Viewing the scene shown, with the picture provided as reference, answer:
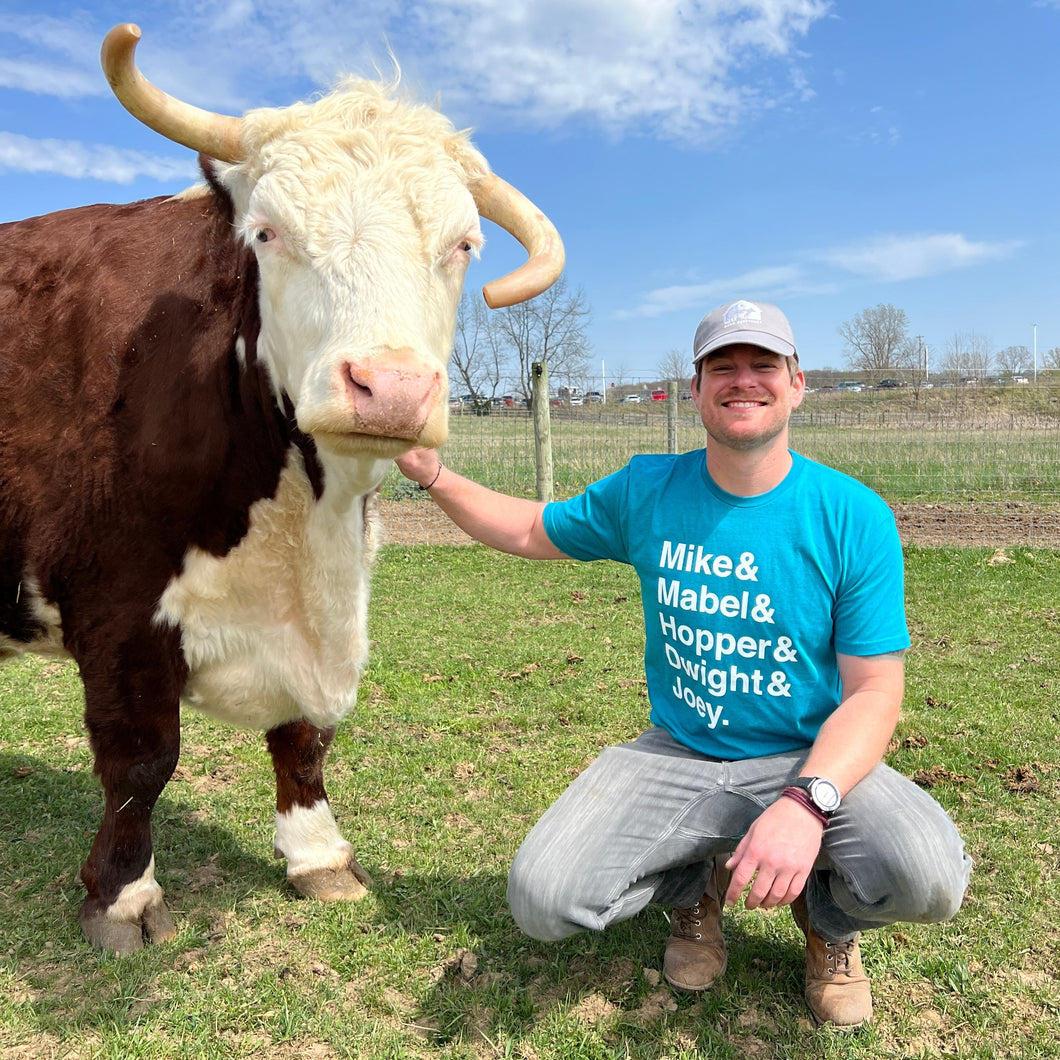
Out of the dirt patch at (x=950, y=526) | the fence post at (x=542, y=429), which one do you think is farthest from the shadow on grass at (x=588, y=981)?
the fence post at (x=542, y=429)

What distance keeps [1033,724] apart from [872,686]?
2921 millimetres

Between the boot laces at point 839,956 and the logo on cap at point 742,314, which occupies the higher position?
the logo on cap at point 742,314

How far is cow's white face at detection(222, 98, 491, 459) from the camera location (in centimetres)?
208

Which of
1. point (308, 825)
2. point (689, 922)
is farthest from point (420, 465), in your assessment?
point (689, 922)

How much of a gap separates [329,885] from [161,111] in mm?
2643

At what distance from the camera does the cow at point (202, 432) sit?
246 cm

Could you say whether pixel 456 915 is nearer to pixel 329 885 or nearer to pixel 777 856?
pixel 329 885

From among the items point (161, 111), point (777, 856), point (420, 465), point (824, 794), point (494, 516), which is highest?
point (161, 111)

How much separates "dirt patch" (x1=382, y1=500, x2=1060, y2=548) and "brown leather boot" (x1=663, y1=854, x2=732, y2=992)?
764 centimetres

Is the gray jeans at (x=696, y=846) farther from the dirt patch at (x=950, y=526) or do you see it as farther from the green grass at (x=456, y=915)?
the dirt patch at (x=950, y=526)

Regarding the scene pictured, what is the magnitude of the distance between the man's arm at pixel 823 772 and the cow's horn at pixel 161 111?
92.9 inches

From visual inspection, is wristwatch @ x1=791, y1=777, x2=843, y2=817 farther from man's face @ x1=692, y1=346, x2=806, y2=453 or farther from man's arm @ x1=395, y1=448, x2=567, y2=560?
man's arm @ x1=395, y1=448, x2=567, y2=560

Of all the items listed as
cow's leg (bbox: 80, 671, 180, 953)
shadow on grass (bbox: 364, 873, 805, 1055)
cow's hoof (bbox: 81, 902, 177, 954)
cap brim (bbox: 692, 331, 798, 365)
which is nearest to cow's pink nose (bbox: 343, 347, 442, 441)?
cap brim (bbox: 692, 331, 798, 365)

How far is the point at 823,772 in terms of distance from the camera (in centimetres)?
226
